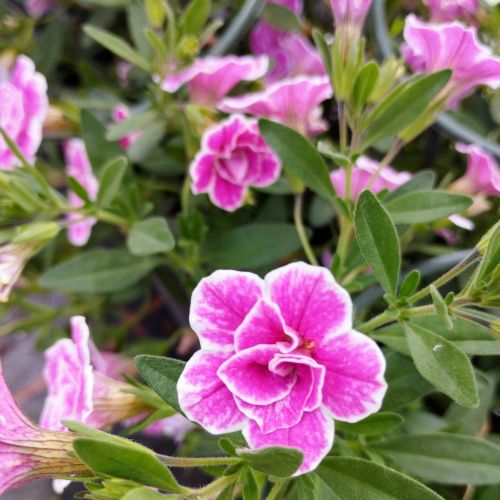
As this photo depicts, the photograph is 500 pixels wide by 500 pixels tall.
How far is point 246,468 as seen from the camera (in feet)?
1.34

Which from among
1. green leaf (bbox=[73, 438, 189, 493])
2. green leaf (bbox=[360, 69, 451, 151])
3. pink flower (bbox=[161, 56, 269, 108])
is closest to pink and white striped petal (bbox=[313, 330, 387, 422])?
green leaf (bbox=[73, 438, 189, 493])

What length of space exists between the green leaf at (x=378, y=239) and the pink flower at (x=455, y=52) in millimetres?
188

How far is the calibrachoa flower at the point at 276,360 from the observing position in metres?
0.37

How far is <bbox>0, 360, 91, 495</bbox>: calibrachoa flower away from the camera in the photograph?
40 centimetres

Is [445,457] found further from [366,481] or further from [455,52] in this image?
[455,52]

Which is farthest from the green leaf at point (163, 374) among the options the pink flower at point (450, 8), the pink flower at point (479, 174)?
the pink flower at point (450, 8)

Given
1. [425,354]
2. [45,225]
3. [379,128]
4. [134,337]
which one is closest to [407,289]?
[425,354]

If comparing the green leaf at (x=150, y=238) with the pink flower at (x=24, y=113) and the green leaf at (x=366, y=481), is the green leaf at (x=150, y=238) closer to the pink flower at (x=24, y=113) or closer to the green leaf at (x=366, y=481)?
the pink flower at (x=24, y=113)

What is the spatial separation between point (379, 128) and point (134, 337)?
2.58ft

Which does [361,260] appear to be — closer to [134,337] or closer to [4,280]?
[4,280]

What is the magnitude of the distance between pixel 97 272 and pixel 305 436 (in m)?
0.40

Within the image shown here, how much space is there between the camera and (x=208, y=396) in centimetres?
38

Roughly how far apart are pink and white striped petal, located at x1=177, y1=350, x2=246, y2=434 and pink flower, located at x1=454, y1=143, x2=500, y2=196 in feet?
1.18

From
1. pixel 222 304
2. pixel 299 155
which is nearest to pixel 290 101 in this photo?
pixel 299 155
